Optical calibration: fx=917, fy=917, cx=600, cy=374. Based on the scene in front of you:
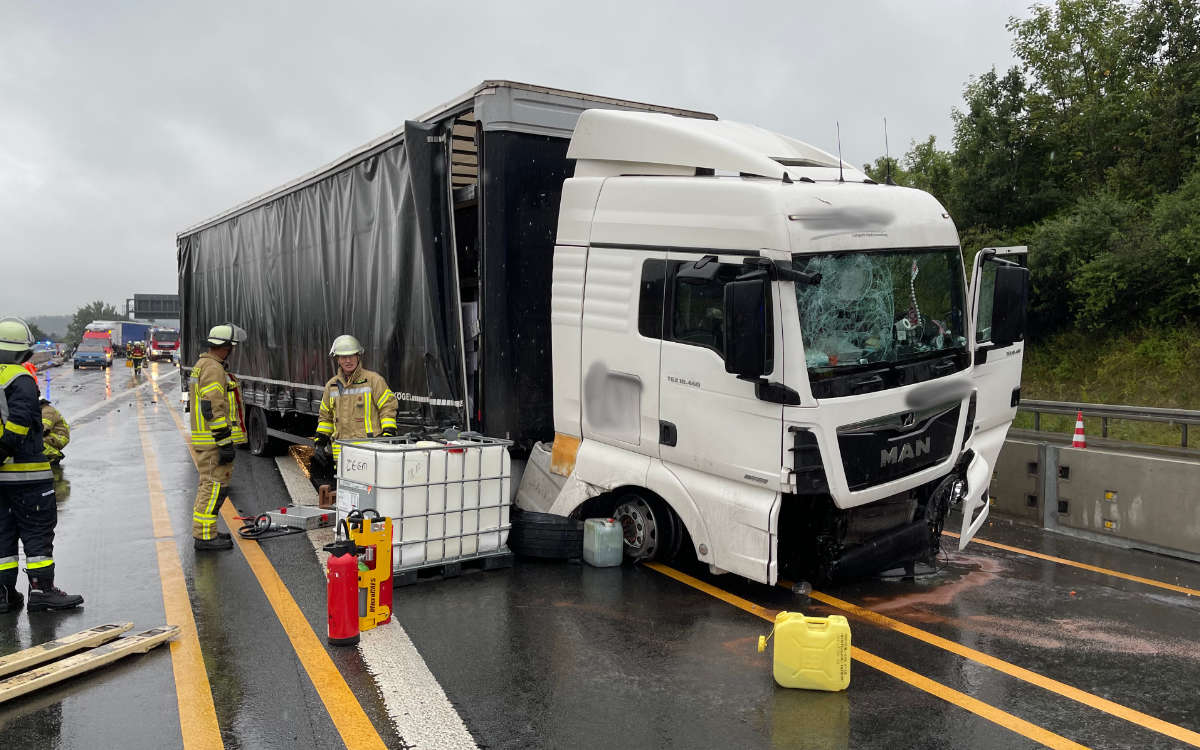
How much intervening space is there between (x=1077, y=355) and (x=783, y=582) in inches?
784

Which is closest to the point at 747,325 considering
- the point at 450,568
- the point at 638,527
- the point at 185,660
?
the point at 638,527

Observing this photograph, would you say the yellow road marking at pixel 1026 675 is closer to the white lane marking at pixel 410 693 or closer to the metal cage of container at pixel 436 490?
the metal cage of container at pixel 436 490

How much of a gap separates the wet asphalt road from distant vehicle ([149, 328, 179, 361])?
57.0 metres

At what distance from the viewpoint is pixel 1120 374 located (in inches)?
845

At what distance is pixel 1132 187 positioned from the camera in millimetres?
25219

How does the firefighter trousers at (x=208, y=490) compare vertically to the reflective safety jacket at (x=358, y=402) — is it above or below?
below

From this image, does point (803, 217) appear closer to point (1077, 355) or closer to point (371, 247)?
point (371, 247)

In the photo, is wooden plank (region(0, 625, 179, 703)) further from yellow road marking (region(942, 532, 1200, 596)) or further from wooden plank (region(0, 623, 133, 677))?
yellow road marking (region(942, 532, 1200, 596))

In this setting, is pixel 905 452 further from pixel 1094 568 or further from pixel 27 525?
pixel 27 525

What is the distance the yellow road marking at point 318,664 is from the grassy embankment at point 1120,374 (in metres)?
14.8

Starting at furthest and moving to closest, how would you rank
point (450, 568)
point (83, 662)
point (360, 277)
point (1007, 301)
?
point (360, 277), point (1007, 301), point (450, 568), point (83, 662)

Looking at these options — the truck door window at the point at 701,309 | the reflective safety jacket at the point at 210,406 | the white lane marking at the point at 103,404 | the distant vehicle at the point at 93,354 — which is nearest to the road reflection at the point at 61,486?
the reflective safety jacket at the point at 210,406

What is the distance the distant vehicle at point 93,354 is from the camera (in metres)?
48.4

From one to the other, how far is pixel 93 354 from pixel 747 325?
51.2 metres
